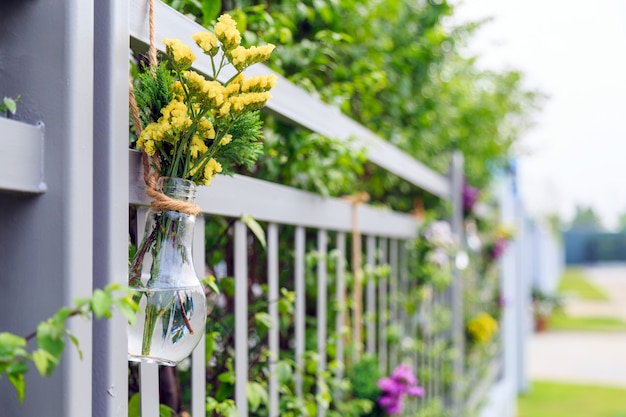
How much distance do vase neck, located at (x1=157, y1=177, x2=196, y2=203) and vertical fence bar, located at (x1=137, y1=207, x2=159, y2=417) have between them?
0.10 m

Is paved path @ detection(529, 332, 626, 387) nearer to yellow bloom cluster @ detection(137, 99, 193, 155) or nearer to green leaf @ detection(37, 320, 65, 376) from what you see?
yellow bloom cluster @ detection(137, 99, 193, 155)

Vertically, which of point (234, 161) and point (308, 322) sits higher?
point (234, 161)

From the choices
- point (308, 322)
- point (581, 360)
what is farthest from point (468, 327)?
point (581, 360)

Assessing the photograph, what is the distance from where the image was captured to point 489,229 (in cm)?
548

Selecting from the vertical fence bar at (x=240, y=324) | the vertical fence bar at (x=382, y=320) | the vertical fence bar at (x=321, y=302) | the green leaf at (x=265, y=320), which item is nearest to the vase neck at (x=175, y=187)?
the vertical fence bar at (x=240, y=324)

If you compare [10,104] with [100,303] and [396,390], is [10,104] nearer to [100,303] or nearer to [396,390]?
[100,303]

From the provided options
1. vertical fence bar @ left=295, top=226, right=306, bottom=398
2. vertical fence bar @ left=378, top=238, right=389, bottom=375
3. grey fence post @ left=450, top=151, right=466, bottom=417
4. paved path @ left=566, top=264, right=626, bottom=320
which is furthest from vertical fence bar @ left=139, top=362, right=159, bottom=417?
paved path @ left=566, top=264, right=626, bottom=320

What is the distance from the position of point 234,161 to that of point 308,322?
42.9 inches

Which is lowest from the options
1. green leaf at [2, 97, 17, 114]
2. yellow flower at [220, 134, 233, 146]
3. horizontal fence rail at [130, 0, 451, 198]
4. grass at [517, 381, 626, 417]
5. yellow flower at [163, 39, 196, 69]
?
grass at [517, 381, 626, 417]

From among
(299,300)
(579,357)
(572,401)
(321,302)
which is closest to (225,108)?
(299,300)

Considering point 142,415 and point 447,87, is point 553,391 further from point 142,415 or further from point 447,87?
point 142,415

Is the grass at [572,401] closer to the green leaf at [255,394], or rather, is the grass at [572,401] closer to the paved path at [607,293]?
the green leaf at [255,394]

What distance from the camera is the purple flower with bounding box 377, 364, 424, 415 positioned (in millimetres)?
1995

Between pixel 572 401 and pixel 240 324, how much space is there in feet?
20.8
